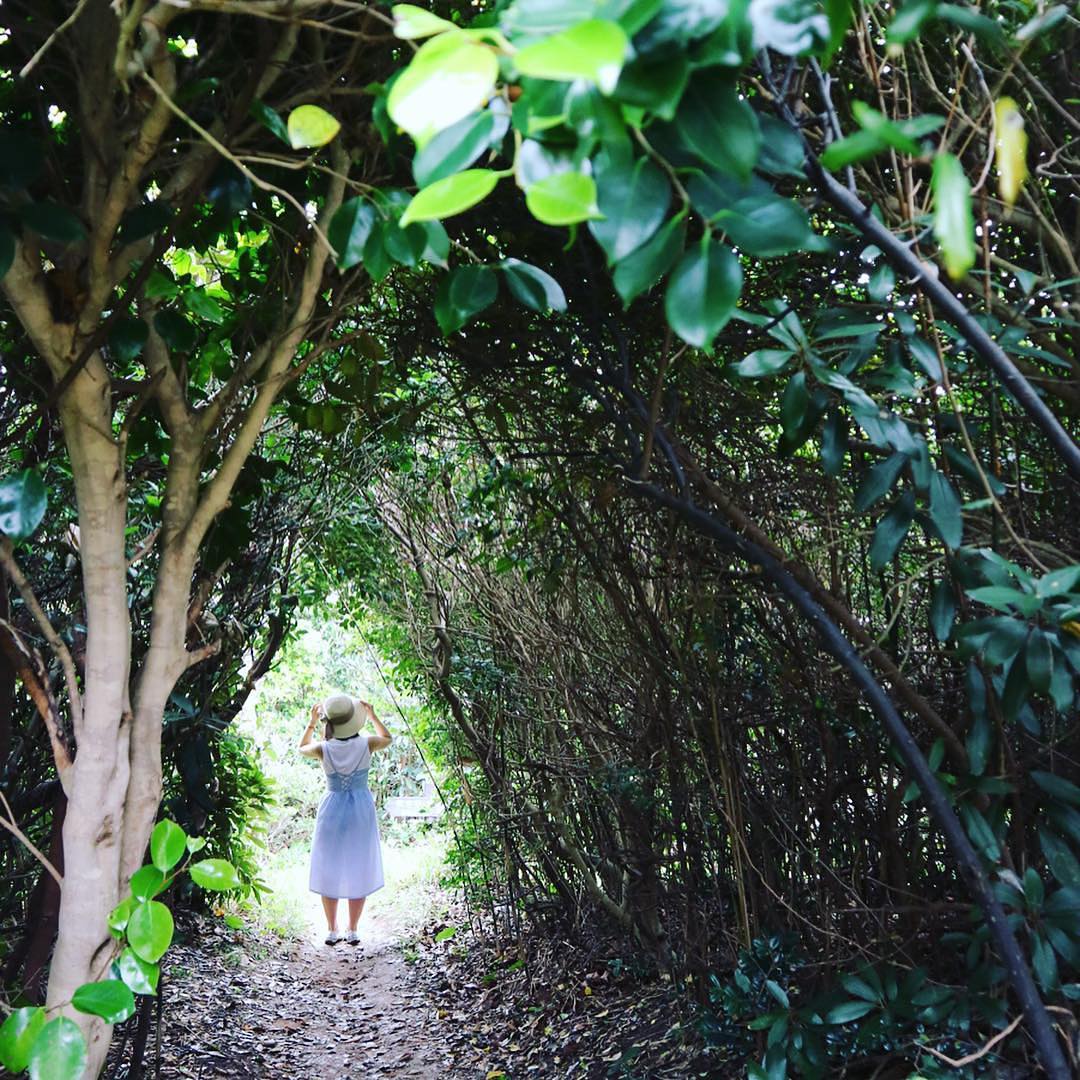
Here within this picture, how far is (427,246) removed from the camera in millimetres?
1239

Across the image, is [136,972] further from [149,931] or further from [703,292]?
[703,292]

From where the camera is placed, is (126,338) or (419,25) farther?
(126,338)

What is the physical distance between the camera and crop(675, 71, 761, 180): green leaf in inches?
28.8

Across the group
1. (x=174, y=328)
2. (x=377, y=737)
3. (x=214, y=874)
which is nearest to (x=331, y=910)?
(x=377, y=737)

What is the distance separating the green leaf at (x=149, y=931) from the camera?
1411mm

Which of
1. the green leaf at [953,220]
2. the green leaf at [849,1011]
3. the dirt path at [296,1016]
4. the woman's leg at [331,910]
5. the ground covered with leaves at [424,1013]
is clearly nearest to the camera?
the green leaf at [953,220]

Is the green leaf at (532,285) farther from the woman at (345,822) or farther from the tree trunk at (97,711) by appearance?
the woman at (345,822)

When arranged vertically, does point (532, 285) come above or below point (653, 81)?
above

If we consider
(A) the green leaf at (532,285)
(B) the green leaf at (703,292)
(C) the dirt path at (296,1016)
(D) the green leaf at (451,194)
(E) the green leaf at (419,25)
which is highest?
(A) the green leaf at (532,285)

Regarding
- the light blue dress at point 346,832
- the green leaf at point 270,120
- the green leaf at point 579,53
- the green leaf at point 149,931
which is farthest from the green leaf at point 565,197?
the light blue dress at point 346,832

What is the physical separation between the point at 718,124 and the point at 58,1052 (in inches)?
57.7

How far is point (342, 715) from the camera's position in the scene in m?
7.16

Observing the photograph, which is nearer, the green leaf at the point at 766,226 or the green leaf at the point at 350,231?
the green leaf at the point at 766,226

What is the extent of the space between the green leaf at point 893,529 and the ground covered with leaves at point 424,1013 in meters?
1.99
